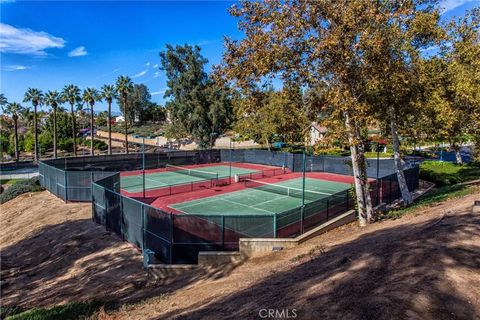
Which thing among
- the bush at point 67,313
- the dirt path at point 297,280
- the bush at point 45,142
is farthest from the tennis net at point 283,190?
the bush at point 45,142

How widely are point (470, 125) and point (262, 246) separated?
18.4m

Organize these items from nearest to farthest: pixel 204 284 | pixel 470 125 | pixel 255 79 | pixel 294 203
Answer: pixel 204 284 → pixel 255 79 → pixel 470 125 → pixel 294 203

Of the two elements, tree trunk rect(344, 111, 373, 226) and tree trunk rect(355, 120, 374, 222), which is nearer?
tree trunk rect(344, 111, 373, 226)

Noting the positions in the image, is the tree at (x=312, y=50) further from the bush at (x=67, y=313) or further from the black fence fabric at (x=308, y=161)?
the black fence fabric at (x=308, y=161)

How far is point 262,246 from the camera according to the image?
13.8 metres

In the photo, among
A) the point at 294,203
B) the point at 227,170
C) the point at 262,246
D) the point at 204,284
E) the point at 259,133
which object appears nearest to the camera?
the point at 204,284

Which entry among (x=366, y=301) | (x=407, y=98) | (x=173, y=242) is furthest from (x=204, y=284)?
(x=407, y=98)

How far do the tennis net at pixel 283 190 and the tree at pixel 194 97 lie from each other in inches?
924

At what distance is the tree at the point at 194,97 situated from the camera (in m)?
56.8

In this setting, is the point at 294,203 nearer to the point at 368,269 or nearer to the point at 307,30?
the point at 307,30

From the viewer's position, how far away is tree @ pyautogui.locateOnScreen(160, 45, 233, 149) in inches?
2238

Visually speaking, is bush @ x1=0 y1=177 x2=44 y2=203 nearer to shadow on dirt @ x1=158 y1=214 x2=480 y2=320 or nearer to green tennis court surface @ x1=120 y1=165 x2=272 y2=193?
green tennis court surface @ x1=120 y1=165 x2=272 y2=193

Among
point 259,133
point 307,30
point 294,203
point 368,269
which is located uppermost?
point 307,30

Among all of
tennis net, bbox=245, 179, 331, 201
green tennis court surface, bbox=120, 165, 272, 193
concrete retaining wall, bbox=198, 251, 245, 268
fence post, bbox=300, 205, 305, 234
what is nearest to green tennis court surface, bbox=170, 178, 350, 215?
tennis net, bbox=245, 179, 331, 201
